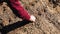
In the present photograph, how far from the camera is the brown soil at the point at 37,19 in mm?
3787

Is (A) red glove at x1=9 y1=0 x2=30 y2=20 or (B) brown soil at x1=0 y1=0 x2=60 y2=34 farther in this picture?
(B) brown soil at x1=0 y1=0 x2=60 y2=34

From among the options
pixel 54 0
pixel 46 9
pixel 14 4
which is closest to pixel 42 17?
pixel 46 9

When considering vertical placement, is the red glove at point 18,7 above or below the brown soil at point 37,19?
above

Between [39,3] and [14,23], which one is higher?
[39,3]

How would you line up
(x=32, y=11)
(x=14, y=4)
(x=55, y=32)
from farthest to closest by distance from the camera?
(x=32, y=11), (x=55, y=32), (x=14, y=4)

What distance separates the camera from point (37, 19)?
3.92m

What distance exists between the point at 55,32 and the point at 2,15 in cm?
116

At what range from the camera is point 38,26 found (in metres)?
3.83

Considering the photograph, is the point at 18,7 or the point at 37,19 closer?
the point at 18,7

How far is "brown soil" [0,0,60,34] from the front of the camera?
12.4ft

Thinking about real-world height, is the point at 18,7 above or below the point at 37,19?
above

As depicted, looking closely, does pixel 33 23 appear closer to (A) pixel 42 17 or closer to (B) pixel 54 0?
(A) pixel 42 17

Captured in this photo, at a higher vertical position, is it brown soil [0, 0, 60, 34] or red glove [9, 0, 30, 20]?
red glove [9, 0, 30, 20]

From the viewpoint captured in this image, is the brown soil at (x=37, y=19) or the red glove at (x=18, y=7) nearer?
the red glove at (x=18, y=7)
